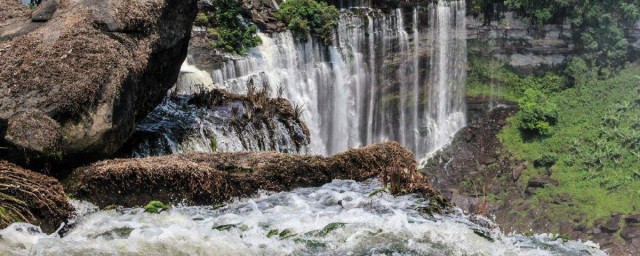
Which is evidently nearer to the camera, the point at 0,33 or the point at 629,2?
the point at 0,33

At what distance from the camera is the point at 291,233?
718 centimetres

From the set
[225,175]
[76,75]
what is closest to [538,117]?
[225,175]

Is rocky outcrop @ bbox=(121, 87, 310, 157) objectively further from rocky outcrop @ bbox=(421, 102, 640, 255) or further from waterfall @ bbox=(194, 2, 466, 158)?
rocky outcrop @ bbox=(421, 102, 640, 255)

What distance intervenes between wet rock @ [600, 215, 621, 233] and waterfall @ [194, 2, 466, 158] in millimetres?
8599

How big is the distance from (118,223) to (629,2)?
33482 millimetres

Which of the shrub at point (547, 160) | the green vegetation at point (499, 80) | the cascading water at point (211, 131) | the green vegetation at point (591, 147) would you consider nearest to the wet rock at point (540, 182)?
the green vegetation at point (591, 147)

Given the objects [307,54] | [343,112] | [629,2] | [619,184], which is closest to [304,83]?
[307,54]

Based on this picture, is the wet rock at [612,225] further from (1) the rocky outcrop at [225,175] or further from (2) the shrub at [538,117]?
(1) the rocky outcrop at [225,175]

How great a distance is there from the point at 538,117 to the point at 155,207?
93.8ft

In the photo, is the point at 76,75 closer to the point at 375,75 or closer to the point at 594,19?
the point at 375,75

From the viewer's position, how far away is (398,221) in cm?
736

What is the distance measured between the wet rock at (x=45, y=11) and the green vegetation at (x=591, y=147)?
925 inches

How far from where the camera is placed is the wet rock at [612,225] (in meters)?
28.2

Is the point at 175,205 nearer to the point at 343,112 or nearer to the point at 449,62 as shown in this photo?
the point at 343,112
